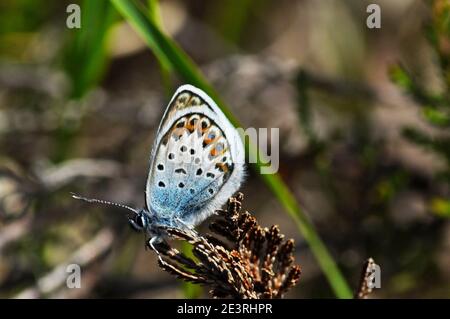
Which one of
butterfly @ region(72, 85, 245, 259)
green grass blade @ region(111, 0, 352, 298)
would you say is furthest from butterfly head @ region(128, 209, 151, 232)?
green grass blade @ region(111, 0, 352, 298)

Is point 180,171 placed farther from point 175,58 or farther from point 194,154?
point 175,58

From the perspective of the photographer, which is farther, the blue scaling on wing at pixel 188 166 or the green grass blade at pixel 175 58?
the green grass blade at pixel 175 58

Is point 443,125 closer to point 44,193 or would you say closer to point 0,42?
point 44,193

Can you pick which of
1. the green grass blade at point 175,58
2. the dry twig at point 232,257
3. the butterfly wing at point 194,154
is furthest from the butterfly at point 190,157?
the dry twig at point 232,257

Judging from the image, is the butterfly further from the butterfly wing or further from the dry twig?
the dry twig

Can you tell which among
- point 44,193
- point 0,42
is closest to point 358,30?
point 0,42

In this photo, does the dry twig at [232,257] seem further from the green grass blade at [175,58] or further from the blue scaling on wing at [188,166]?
the green grass blade at [175,58]

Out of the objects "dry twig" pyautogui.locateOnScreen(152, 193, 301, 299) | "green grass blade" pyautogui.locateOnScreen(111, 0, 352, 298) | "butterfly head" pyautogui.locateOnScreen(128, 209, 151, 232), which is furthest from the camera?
"green grass blade" pyautogui.locateOnScreen(111, 0, 352, 298)

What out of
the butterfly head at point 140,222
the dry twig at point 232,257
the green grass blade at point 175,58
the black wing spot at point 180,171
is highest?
the green grass blade at point 175,58
